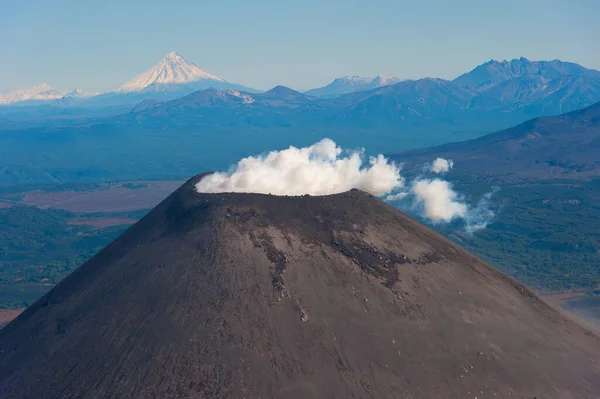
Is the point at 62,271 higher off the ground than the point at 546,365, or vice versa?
the point at 546,365

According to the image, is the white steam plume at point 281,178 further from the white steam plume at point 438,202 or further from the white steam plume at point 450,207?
the white steam plume at point 450,207

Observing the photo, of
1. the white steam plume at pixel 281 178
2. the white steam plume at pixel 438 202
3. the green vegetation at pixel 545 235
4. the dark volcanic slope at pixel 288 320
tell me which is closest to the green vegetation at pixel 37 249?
the white steam plume at pixel 281 178

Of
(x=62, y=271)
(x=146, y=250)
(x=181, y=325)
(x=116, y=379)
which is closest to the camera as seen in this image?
(x=116, y=379)

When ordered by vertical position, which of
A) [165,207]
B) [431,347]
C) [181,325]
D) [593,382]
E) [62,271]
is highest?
[165,207]

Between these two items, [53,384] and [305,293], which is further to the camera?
[305,293]

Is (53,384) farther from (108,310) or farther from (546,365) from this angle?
(546,365)

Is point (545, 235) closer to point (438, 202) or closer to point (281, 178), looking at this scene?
point (438, 202)

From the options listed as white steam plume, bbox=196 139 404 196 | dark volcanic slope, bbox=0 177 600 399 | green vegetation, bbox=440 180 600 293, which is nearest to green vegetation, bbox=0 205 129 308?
white steam plume, bbox=196 139 404 196

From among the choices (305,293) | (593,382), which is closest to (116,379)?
(305,293)

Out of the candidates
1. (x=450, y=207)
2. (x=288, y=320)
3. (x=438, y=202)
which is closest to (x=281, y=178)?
(x=288, y=320)
